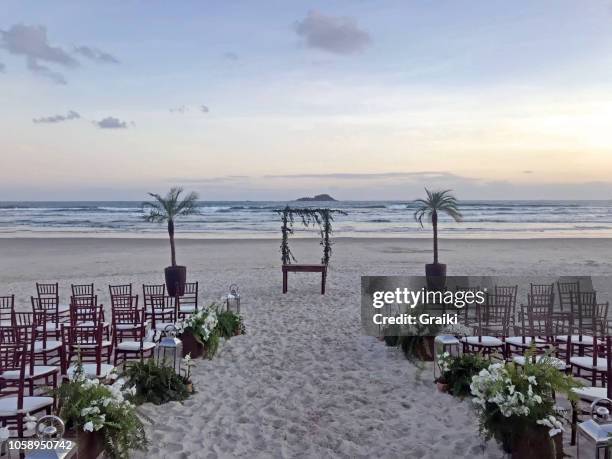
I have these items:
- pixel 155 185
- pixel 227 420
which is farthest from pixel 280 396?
pixel 155 185

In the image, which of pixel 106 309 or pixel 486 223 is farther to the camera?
pixel 486 223

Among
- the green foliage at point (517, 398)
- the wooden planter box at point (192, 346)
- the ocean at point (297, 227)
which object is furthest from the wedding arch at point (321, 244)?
the ocean at point (297, 227)

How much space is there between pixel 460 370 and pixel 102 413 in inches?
144

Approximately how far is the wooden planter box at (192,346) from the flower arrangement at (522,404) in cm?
426

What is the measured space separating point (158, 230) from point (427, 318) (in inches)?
1209

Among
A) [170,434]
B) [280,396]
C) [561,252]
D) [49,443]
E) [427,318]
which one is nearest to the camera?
[49,443]

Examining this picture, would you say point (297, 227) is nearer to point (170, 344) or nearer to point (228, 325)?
point (228, 325)

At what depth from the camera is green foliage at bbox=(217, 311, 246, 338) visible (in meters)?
8.41

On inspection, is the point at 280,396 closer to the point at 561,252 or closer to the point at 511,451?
the point at 511,451

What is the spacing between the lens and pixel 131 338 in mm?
8102

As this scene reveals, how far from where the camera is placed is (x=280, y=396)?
242 inches

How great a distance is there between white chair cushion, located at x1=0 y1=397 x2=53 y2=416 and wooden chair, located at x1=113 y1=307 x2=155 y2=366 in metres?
1.54

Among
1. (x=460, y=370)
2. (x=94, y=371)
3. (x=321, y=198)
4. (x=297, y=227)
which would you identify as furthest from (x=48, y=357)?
(x=321, y=198)

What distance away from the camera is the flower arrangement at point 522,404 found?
162 inches
